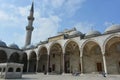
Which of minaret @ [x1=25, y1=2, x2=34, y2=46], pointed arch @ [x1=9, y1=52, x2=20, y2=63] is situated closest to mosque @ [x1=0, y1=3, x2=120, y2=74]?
pointed arch @ [x1=9, y1=52, x2=20, y2=63]

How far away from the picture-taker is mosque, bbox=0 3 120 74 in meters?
16.2

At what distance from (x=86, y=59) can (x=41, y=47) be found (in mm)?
8386

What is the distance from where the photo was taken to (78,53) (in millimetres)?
21109

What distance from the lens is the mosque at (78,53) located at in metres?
16.2

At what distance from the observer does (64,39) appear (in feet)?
65.0

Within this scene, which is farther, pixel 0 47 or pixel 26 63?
pixel 26 63

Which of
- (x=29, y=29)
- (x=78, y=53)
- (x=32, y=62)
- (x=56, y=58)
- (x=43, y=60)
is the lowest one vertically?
(x=32, y=62)

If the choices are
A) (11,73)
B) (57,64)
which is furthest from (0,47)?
(11,73)

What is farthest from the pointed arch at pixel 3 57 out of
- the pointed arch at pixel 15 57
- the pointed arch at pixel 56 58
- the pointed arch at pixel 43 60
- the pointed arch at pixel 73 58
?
the pointed arch at pixel 73 58

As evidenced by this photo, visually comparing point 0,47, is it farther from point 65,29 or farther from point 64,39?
point 65,29

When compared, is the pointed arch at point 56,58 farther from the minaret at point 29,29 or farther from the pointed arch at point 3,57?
the pointed arch at point 3,57

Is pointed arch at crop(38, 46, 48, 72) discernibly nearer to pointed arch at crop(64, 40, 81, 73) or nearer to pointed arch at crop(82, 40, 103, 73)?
pointed arch at crop(64, 40, 81, 73)

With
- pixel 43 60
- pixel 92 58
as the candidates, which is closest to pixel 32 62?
pixel 43 60

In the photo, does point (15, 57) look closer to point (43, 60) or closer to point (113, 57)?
point (43, 60)
